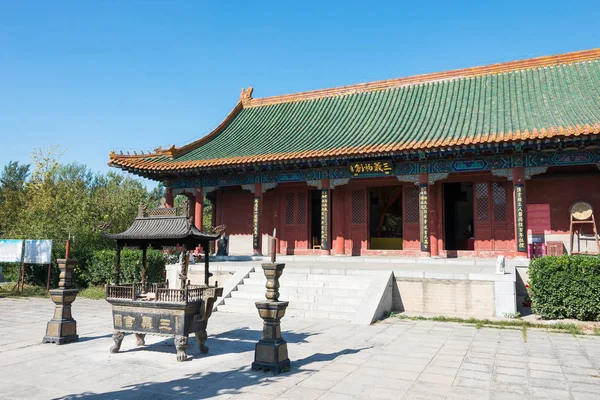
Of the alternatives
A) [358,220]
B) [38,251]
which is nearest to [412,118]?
[358,220]

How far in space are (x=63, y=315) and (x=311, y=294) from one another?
506cm

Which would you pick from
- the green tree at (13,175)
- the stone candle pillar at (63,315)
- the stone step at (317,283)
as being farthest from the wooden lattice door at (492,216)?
the green tree at (13,175)

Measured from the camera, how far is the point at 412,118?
1511 cm

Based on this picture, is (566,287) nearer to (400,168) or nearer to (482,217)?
(482,217)

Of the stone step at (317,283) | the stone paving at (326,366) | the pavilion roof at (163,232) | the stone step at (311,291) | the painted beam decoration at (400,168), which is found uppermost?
the painted beam decoration at (400,168)

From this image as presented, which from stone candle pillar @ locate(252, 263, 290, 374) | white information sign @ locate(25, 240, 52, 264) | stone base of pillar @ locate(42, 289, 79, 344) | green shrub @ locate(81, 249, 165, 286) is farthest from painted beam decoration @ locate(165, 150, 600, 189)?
stone base of pillar @ locate(42, 289, 79, 344)

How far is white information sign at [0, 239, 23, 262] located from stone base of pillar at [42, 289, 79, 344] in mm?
7767

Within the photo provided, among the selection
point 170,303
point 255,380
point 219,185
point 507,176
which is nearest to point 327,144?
point 219,185

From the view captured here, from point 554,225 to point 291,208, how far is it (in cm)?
870

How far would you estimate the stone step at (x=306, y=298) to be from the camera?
9.62m

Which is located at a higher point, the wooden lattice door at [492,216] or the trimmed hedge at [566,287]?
the wooden lattice door at [492,216]

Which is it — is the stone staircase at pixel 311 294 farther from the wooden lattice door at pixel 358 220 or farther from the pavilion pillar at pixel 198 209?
the pavilion pillar at pixel 198 209

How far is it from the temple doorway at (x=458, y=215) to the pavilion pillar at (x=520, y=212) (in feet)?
11.6

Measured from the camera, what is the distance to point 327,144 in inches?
571
